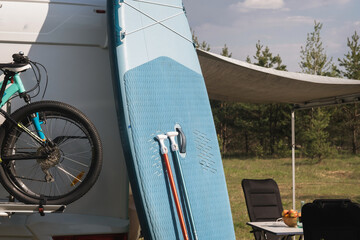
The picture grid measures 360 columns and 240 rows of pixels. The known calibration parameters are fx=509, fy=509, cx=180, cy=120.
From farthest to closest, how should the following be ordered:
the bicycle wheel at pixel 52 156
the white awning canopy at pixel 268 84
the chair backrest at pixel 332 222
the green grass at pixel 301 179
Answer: the green grass at pixel 301 179, the white awning canopy at pixel 268 84, the chair backrest at pixel 332 222, the bicycle wheel at pixel 52 156

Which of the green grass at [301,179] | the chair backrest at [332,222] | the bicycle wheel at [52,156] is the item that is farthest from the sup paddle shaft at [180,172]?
the green grass at [301,179]

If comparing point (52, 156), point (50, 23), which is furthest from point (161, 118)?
point (50, 23)

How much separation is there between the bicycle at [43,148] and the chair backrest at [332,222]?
5.39ft

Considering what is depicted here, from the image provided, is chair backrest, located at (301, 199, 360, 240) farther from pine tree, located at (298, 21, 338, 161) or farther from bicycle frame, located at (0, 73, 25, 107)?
pine tree, located at (298, 21, 338, 161)

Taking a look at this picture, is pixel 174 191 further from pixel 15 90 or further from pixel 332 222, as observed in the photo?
pixel 332 222

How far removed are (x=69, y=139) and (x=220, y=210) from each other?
3.19 ft

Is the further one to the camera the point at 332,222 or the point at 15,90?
the point at 332,222

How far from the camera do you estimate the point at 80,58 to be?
255cm

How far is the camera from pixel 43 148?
2.38 meters

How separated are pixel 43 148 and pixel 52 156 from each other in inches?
2.2

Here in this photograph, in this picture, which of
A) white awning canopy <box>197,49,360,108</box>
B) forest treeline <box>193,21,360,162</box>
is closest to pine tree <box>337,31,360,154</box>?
forest treeline <box>193,21,360,162</box>

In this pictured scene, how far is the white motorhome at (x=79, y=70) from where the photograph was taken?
8.02 feet

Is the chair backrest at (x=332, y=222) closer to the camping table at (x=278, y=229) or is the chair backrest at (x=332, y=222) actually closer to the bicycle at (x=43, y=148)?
the camping table at (x=278, y=229)

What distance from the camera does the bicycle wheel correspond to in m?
2.35
